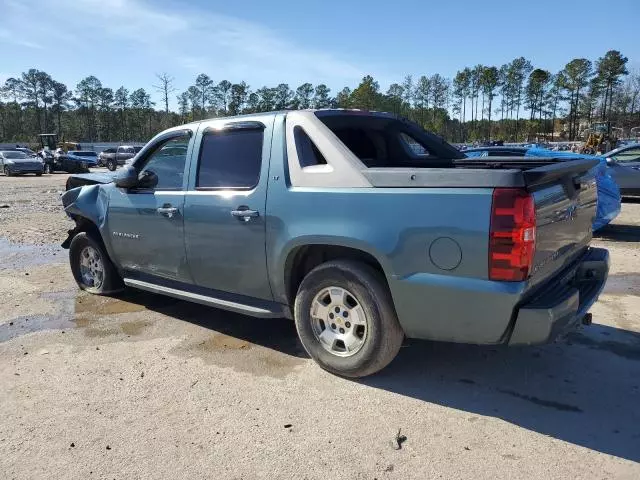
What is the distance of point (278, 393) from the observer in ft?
12.0

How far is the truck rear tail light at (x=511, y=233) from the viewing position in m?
2.96

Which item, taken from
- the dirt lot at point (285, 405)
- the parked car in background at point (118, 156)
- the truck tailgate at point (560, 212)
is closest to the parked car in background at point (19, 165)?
the parked car in background at point (118, 156)

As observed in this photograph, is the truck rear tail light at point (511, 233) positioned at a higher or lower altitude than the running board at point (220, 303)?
higher

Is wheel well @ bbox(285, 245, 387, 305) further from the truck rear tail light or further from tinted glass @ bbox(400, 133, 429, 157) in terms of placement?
tinted glass @ bbox(400, 133, 429, 157)

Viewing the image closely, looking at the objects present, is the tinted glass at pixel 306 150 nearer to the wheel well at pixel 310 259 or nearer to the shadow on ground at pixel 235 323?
the wheel well at pixel 310 259

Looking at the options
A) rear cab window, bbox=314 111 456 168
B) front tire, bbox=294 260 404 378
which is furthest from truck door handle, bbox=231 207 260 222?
rear cab window, bbox=314 111 456 168

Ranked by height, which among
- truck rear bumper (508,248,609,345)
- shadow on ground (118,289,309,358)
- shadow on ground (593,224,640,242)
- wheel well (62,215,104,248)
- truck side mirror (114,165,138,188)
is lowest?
shadow on ground (118,289,309,358)

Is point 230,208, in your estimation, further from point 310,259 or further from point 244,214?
point 310,259

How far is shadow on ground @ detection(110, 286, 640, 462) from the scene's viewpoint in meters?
3.18

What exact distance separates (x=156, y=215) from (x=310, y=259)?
5.42 ft

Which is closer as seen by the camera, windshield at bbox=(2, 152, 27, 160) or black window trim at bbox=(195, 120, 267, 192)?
black window trim at bbox=(195, 120, 267, 192)

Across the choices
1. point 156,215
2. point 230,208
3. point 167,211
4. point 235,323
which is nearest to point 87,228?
point 156,215

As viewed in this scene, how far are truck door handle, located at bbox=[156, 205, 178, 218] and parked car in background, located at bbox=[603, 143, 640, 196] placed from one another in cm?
1236

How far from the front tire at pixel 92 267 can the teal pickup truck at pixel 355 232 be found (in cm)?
38
